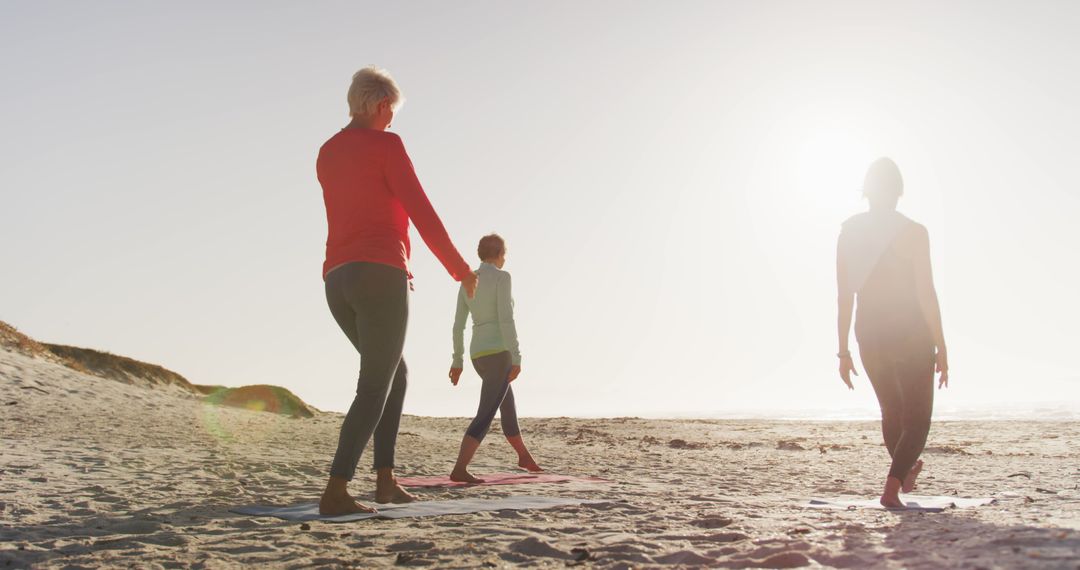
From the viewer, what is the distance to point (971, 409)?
98.9 ft

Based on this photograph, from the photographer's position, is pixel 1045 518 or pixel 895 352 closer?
pixel 1045 518

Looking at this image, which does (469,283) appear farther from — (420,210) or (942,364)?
(942,364)

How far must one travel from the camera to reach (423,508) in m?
4.60

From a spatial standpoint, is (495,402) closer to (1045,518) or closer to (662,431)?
(1045,518)

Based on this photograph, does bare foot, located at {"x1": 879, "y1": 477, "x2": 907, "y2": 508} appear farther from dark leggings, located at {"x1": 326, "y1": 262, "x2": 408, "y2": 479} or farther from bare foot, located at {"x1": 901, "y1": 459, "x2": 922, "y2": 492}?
dark leggings, located at {"x1": 326, "y1": 262, "x2": 408, "y2": 479}

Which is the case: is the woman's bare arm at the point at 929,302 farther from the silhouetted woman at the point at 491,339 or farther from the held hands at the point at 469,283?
the silhouetted woman at the point at 491,339

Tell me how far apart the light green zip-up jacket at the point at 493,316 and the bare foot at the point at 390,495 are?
201 centimetres

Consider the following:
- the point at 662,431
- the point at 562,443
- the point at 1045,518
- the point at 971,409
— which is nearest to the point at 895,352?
the point at 1045,518

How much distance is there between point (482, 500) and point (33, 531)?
2.46m

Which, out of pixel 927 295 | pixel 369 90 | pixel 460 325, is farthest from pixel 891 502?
pixel 369 90

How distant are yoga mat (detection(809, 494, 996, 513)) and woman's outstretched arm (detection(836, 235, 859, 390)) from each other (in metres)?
0.74

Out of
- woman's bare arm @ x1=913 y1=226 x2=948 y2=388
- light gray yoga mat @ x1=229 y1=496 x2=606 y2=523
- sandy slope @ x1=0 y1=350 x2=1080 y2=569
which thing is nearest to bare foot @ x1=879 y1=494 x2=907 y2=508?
sandy slope @ x1=0 y1=350 x2=1080 y2=569

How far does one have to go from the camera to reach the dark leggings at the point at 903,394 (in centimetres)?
483

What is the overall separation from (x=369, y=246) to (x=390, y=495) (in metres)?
1.58
